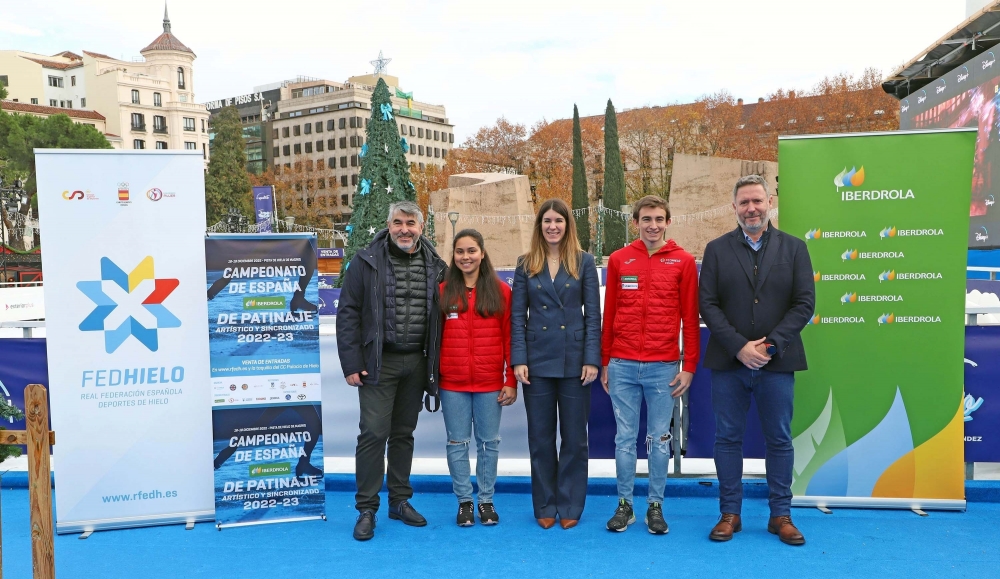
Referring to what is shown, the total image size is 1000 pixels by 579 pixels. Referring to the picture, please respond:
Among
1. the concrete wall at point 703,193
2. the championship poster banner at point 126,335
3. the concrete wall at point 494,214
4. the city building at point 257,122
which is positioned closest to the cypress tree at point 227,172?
the city building at point 257,122

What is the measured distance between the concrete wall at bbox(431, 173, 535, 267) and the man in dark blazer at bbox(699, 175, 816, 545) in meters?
20.3

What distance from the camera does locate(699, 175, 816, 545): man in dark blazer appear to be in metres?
3.44

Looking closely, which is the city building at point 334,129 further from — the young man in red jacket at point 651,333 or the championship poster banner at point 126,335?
the young man in red jacket at point 651,333

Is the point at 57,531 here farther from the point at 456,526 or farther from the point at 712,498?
the point at 712,498

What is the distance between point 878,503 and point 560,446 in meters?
1.91

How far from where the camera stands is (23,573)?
3.30m

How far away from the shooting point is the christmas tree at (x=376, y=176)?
17.3 m

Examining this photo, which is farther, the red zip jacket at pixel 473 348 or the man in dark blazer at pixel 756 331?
the red zip jacket at pixel 473 348

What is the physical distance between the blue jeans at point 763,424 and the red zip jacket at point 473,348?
1.16 meters

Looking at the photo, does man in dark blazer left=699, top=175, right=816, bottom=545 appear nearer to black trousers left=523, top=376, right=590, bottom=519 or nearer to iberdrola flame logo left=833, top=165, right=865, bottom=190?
iberdrola flame logo left=833, top=165, right=865, bottom=190

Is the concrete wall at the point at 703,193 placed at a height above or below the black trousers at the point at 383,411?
above

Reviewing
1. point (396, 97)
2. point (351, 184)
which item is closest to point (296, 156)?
point (351, 184)

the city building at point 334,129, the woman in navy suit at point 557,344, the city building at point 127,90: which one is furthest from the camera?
→ the city building at point 334,129

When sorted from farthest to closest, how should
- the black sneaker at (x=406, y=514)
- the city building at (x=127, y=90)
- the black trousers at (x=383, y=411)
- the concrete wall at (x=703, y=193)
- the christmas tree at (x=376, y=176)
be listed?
the city building at (x=127, y=90), the concrete wall at (x=703, y=193), the christmas tree at (x=376, y=176), the black sneaker at (x=406, y=514), the black trousers at (x=383, y=411)
